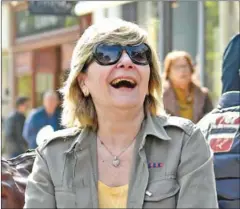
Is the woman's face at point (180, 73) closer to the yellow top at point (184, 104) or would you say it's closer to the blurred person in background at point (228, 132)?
the yellow top at point (184, 104)

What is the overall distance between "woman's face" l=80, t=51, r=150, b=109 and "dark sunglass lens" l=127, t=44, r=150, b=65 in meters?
0.02

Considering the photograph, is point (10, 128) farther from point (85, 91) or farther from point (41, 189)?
point (41, 189)

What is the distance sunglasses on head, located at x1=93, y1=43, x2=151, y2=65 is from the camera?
2967 millimetres

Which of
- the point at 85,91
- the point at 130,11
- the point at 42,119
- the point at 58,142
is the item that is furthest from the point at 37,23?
the point at 58,142

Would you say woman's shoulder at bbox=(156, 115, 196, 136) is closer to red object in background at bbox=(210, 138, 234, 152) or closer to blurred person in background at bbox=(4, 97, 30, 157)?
red object in background at bbox=(210, 138, 234, 152)

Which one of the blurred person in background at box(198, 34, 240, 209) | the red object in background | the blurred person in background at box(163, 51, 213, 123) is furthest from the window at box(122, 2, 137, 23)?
the red object in background

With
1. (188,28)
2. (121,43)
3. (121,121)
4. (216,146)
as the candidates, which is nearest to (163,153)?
(121,121)

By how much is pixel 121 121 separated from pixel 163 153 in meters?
0.21

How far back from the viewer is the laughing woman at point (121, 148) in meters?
2.88

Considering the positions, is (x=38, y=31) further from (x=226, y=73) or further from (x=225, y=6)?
(x=226, y=73)

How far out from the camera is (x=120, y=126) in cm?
302

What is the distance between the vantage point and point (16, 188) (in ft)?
13.4

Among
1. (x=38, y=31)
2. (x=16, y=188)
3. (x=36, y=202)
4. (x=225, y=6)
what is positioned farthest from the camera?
(x=38, y=31)

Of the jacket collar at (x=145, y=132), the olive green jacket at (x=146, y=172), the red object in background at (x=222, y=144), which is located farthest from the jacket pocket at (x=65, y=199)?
the red object in background at (x=222, y=144)
